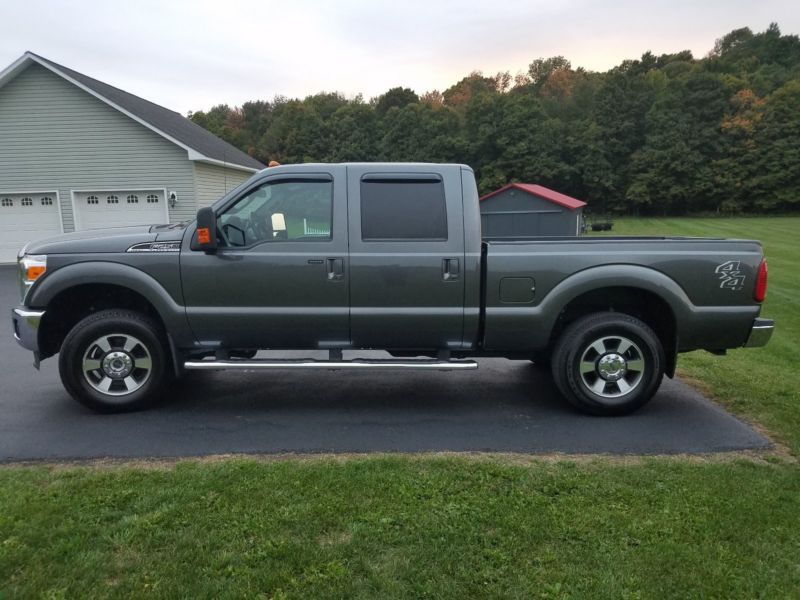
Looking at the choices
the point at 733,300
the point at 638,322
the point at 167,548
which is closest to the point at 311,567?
the point at 167,548

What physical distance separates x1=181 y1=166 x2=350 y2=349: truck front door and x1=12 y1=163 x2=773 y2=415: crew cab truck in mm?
12

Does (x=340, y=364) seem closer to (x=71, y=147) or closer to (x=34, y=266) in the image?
(x=34, y=266)

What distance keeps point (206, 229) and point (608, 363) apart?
348 cm

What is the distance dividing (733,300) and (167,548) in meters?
4.46

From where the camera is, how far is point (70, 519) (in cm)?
315

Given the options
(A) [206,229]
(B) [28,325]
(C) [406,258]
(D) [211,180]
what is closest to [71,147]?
(D) [211,180]

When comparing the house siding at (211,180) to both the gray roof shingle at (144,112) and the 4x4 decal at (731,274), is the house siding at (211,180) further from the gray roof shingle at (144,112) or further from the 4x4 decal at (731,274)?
the 4x4 decal at (731,274)

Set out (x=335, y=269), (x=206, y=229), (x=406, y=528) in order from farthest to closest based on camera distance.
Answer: (x=335, y=269), (x=206, y=229), (x=406, y=528)

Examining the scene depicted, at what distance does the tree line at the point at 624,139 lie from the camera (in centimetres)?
4822

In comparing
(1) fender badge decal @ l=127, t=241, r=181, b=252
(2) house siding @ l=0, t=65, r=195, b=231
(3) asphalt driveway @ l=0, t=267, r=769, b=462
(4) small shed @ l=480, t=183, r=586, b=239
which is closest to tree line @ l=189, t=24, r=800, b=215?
(4) small shed @ l=480, t=183, r=586, b=239

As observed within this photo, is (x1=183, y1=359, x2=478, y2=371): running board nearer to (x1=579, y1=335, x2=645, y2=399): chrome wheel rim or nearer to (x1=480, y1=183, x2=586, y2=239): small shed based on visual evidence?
(x1=579, y1=335, x2=645, y2=399): chrome wheel rim

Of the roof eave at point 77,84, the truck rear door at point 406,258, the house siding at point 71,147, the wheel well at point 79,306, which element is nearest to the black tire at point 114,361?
the wheel well at point 79,306

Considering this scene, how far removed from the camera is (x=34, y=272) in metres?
4.78

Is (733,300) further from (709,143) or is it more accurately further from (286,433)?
(709,143)
